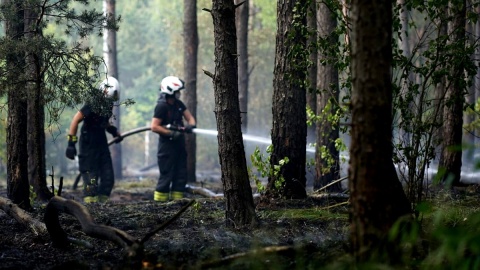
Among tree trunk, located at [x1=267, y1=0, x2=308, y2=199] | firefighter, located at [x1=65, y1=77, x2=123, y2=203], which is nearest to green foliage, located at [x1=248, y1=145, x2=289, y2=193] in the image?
tree trunk, located at [x1=267, y1=0, x2=308, y2=199]

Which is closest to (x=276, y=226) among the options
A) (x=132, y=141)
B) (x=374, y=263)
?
(x=374, y=263)

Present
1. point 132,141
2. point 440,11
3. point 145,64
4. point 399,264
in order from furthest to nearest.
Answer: point 145,64
point 132,141
point 440,11
point 399,264

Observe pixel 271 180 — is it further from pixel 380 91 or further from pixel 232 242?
pixel 380 91

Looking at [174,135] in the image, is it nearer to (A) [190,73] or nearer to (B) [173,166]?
(B) [173,166]

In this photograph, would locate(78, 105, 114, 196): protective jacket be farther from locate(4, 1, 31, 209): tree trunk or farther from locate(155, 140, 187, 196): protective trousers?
locate(4, 1, 31, 209): tree trunk

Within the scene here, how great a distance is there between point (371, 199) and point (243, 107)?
1478cm

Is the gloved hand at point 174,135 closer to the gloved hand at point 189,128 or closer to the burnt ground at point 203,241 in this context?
the gloved hand at point 189,128

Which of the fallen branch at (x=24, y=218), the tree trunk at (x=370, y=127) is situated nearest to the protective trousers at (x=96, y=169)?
the fallen branch at (x=24, y=218)

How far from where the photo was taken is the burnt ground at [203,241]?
18.0 ft

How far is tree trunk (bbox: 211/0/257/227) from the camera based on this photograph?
762cm

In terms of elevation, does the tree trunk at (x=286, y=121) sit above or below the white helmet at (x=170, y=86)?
below

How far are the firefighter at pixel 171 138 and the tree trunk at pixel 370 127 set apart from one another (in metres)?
9.83

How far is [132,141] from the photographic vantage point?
43.0 meters

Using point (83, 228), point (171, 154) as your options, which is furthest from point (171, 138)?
point (83, 228)
